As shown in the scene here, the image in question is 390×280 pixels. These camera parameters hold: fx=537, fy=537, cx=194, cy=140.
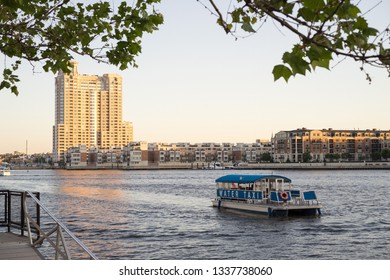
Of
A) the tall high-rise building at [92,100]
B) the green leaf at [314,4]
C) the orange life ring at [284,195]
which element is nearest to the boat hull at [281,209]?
the orange life ring at [284,195]

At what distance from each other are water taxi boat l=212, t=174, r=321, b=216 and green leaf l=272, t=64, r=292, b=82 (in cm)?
3070

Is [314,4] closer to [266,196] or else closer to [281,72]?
[281,72]

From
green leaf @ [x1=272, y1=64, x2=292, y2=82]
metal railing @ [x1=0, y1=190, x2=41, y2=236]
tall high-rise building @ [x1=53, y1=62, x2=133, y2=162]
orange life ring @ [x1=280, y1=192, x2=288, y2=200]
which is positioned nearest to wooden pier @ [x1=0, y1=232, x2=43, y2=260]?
metal railing @ [x1=0, y1=190, x2=41, y2=236]

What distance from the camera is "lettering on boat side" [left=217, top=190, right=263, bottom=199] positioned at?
3580 cm

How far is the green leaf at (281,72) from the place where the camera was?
2.88 meters

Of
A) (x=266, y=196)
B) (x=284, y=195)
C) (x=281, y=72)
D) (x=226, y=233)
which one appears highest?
(x=281, y=72)

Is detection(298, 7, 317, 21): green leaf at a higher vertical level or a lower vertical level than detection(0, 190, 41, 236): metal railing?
higher

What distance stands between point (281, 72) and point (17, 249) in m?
7.99

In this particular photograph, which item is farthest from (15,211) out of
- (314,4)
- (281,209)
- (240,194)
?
(240,194)

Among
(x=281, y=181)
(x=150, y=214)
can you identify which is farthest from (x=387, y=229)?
(x=150, y=214)

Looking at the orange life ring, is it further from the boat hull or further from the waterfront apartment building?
the waterfront apartment building

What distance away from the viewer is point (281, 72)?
114 inches

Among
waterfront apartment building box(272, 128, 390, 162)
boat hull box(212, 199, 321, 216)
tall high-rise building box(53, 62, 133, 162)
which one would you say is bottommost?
boat hull box(212, 199, 321, 216)
